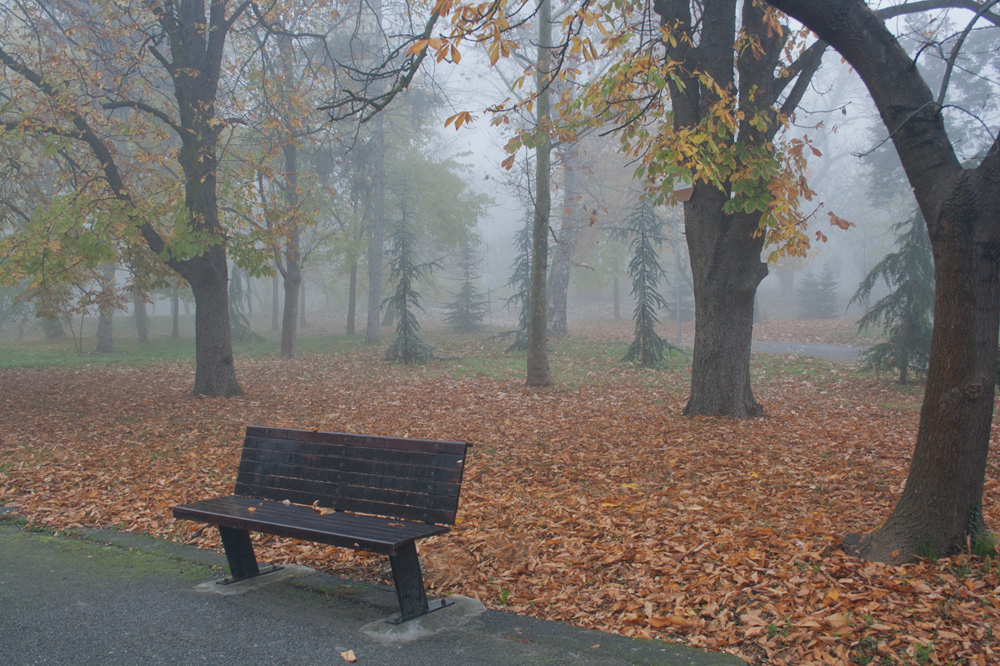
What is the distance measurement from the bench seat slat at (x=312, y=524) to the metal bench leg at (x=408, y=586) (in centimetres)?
13

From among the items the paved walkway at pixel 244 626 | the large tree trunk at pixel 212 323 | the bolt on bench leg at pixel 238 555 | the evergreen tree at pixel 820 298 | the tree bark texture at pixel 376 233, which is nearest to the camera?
the paved walkway at pixel 244 626

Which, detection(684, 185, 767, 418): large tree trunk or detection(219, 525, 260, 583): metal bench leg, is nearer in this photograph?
detection(219, 525, 260, 583): metal bench leg

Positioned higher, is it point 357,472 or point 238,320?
point 238,320

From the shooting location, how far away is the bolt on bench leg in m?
4.16

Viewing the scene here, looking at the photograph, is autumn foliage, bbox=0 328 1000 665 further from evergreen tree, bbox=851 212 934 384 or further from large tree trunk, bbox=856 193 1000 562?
evergreen tree, bbox=851 212 934 384

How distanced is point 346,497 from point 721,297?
5.68 m

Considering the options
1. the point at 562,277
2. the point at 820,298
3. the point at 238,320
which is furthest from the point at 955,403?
the point at 820,298

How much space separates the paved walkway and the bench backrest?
0.52m

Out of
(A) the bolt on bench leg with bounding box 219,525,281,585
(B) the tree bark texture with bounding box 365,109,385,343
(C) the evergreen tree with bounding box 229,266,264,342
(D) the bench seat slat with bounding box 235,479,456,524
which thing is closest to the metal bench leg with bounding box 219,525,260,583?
(A) the bolt on bench leg with bounding box 219,525,281,585

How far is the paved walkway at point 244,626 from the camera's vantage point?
3.18 metres

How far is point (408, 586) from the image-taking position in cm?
359

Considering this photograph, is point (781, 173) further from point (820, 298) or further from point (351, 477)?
point (820, 298)

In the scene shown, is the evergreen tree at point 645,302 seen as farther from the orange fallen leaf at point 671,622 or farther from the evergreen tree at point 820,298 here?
the evergreen tree at point 820,298

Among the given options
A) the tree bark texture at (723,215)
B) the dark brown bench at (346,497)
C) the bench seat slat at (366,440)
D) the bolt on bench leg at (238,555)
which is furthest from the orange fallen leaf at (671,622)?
the tree bark texture at (723,215)
